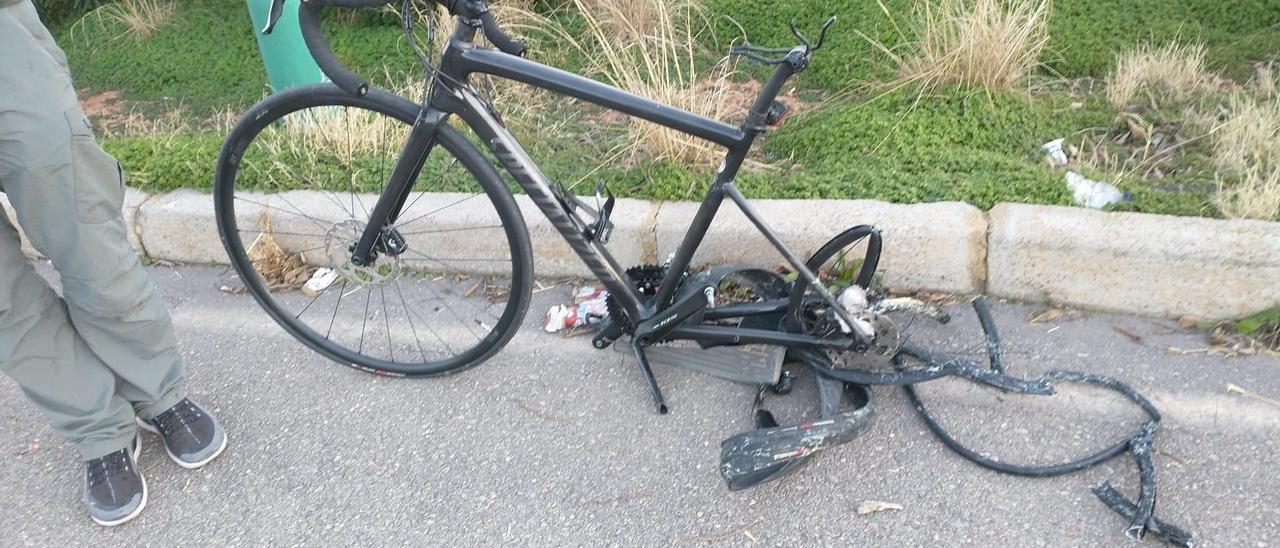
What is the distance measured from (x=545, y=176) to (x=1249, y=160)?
243 cm

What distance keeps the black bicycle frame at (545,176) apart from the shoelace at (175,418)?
0.67 m

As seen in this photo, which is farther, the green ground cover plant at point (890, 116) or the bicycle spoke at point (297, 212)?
the bicycle spoke at point (297, 212)

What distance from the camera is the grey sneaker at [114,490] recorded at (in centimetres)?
239

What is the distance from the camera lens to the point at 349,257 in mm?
2701

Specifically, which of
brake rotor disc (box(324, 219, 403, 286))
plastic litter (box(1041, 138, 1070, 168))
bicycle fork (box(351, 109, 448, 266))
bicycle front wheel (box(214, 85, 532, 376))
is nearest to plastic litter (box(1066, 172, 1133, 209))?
plastic litter (box(1041, 138, 1070, 168))

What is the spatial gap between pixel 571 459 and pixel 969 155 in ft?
5.80

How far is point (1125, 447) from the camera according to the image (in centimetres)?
231

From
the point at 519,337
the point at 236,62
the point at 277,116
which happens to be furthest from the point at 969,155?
the point at 236,62

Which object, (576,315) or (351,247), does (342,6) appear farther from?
(576,315)

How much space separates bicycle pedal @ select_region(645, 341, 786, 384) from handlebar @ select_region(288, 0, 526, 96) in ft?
3.37

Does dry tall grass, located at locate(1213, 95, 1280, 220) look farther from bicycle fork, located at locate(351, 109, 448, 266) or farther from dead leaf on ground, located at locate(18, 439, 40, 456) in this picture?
dead leaf on ground, located at locate(18, 439, 40, 456)

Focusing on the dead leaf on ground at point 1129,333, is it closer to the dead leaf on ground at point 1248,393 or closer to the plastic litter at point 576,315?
the dead leaf on ground at point 1248,393

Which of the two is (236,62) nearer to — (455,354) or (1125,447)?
(455,354)

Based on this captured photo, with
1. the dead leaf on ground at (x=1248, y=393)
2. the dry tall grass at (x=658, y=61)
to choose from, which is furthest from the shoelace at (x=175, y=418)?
the dead leaf on ground at (x=1248, y=393)
